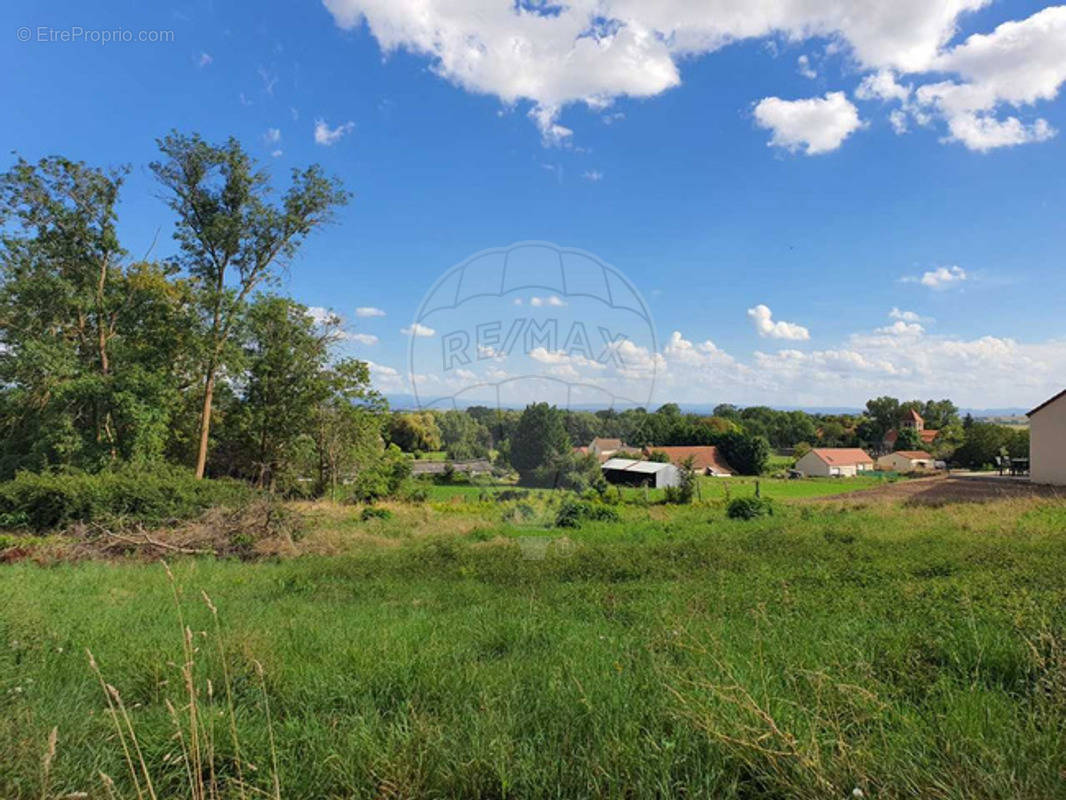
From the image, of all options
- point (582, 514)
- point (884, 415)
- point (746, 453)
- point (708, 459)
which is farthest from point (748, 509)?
point (884, 415)

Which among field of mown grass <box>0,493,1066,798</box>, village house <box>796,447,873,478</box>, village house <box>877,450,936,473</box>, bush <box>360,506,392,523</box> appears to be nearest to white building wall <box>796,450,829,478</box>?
village house <box>796,447,873,478</box>

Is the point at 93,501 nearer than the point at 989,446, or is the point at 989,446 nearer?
the point at 93,501

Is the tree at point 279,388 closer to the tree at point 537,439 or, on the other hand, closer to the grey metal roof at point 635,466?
the grey metal roof at point 635,466

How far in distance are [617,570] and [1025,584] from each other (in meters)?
5.29

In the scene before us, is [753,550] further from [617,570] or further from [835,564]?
[617,570]

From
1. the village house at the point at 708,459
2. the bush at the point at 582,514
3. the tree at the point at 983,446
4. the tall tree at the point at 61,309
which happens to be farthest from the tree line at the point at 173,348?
the tree at the point at 983,446

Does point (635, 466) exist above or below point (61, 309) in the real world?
below

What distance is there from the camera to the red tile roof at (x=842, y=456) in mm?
65375

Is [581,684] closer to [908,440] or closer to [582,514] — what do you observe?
[582,514]

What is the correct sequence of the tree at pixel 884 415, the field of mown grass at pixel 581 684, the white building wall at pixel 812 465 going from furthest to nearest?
the tree at pixel 884 415, the white building wall at pixel 812 465, the field of mown grass at pixel 581 684

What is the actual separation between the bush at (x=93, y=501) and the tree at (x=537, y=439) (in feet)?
39.6

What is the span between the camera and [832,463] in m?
64.7

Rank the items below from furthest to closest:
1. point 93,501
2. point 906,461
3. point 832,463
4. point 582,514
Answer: point 906,461 → point 832,463 → point 582,514 → point 93,501

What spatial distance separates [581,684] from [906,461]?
81790mm
